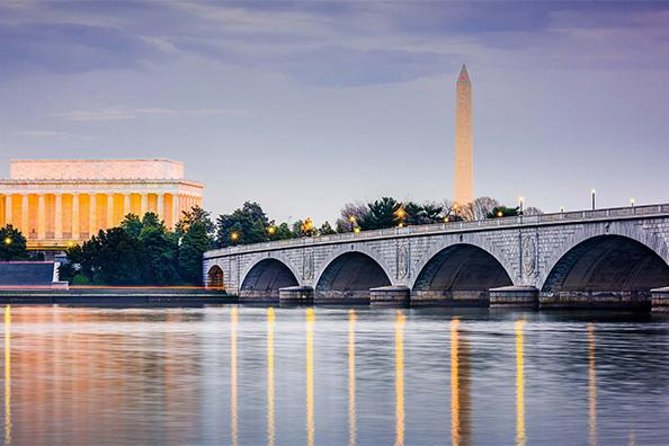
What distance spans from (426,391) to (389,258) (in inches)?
3389

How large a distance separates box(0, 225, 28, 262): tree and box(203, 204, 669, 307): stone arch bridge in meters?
47.3

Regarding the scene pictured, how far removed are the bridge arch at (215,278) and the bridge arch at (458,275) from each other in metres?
53.9

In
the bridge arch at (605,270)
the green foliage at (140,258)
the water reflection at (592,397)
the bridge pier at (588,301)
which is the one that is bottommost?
the water reflection at (592,397)

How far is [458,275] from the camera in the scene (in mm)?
118062

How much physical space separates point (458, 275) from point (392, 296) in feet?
20.7

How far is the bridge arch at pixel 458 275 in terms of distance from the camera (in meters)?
113

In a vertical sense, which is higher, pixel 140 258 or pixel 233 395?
pixel 140 258

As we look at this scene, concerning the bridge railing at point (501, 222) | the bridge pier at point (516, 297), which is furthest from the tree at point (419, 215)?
the bridge pier at point (516, 297)

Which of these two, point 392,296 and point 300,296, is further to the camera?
point 300,296

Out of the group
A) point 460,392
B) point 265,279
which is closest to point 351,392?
point 460,392

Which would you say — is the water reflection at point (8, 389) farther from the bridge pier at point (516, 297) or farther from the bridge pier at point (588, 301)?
the bridge pier at point (588, 301)

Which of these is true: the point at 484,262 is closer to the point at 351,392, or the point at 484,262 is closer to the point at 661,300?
the point at 661,300

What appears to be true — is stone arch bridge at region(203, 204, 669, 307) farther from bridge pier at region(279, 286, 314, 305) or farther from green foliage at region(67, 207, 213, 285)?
green foliage at region(67, 207, 213, 285)

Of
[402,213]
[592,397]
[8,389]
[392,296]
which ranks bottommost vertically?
[592,397]
